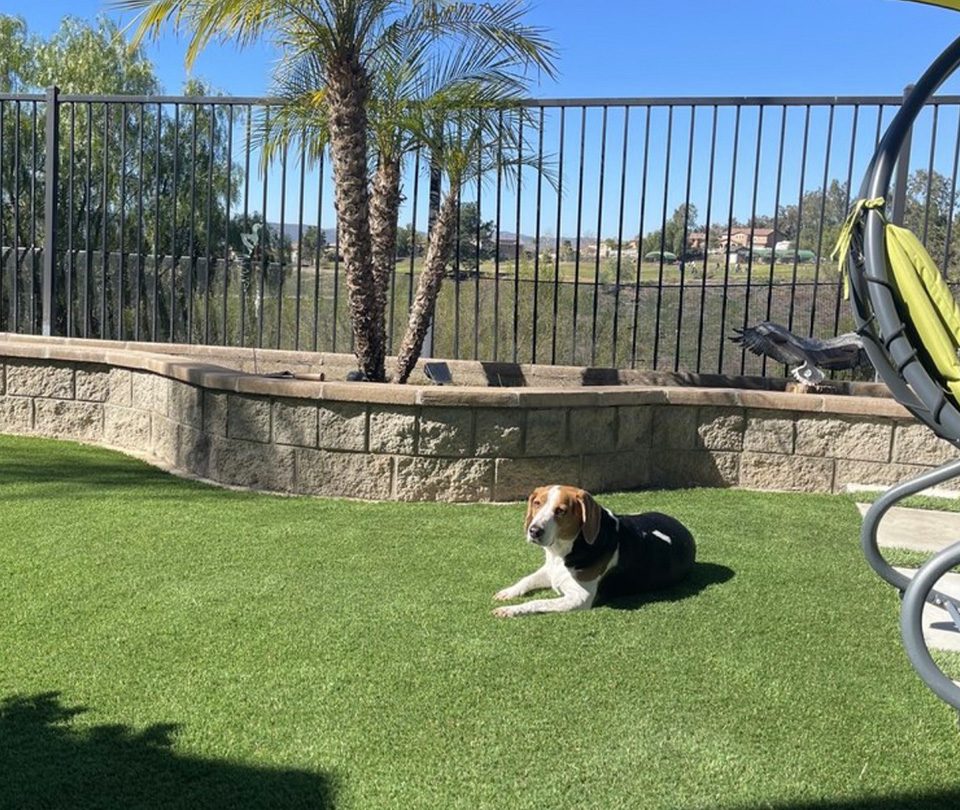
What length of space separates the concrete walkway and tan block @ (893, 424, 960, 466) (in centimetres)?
46

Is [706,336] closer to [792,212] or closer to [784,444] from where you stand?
[792,212]

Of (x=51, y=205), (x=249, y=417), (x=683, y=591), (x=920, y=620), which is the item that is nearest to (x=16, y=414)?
(x=51, y=205)

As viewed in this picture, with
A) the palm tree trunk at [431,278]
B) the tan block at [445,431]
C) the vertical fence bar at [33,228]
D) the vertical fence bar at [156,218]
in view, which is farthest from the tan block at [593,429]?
the vertical fence bar at [33,228]

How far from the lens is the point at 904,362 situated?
2525 mm

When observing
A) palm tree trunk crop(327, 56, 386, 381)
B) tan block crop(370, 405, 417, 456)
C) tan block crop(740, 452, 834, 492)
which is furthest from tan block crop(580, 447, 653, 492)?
palm tree trunk crop(327, 56, 386, 381)

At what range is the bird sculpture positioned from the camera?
269 inches

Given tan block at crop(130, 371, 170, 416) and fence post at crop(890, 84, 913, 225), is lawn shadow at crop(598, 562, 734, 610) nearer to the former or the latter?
fence post at crop(890, 84, 913, 225)

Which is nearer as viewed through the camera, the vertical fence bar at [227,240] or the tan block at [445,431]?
the tan block at [445,431]

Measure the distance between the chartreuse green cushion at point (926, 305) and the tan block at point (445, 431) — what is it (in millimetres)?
3372

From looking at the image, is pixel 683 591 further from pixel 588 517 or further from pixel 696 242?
pixel 696 242

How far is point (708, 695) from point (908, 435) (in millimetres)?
3680

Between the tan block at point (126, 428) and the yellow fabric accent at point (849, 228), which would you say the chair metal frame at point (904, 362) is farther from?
the tan block at point (126, 428)

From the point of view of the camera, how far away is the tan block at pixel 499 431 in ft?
19.0

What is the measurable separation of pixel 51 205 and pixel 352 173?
3.52m
